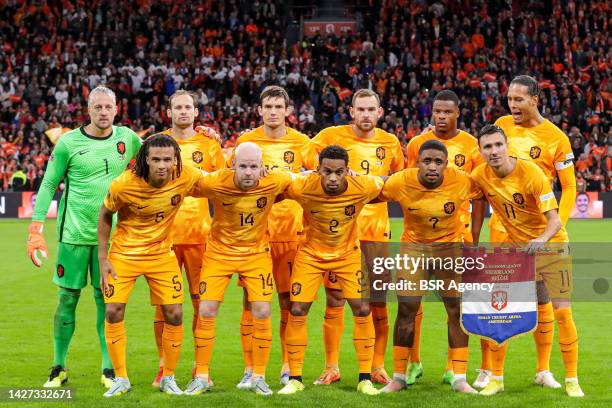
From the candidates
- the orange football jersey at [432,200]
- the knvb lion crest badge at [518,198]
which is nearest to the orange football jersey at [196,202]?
the orange football jersey at [432,200]

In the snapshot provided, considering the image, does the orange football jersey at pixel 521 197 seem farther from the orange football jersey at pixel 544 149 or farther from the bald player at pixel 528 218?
the orange football jersey at pixel 544 149

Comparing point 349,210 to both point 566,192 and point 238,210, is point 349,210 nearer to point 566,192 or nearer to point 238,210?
point 238,210

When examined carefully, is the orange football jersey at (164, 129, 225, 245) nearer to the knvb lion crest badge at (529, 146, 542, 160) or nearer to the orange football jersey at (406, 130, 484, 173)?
the orange football jersey at (406, 130, 484, 173)

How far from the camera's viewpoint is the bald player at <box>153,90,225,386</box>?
797cm

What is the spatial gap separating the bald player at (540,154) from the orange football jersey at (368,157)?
0.97m

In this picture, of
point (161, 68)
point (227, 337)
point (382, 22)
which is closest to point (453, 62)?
point (382, 22)

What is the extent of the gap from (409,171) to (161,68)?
23.8 metres

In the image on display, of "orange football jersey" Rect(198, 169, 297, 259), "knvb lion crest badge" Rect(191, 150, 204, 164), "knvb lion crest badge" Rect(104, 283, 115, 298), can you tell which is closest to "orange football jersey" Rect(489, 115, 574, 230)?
"orange football jersey" Rect(198, 169, 297, 259)

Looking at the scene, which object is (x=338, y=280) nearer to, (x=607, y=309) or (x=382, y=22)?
(x=607, y=309)

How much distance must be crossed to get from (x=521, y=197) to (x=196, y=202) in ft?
9.02

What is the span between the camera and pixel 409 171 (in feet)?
24.4

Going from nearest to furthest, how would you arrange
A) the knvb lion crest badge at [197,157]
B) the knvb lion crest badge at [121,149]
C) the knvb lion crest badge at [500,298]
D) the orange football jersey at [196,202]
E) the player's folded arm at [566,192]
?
the knvb lion crest badge at [500,298] → the player's folded arm at [566,192] → the knvb lion crest badge at [121,149] → the orange football jersey at [196,202] → the knvb lion crest badge at [197,157]

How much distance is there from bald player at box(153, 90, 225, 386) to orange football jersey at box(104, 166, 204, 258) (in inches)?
23.1

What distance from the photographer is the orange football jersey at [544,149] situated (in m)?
7.75
